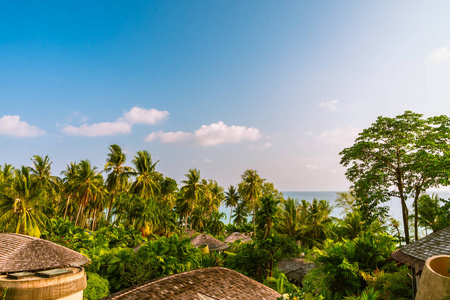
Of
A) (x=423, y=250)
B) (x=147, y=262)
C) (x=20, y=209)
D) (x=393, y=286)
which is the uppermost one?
(x=20, y=209)

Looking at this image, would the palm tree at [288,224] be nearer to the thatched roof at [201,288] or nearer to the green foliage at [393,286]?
the green foliage at [393,286]

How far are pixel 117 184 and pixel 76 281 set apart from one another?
98.9 feet

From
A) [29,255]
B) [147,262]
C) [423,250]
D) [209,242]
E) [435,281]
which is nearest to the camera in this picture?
[435,281]

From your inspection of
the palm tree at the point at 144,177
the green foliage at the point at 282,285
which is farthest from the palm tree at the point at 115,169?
the green foliage at the point at 282,285

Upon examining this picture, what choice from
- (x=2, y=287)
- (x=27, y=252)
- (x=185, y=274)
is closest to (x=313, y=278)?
(x=185, y=274)

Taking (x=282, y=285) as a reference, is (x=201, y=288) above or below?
above

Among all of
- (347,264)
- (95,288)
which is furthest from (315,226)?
(95,288)

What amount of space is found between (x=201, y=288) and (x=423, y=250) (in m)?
8.16

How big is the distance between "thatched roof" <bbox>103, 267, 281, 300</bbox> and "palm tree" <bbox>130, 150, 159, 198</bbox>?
29.0m

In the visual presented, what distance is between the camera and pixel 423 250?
380 inches

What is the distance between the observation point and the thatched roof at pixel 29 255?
1165 centimetres

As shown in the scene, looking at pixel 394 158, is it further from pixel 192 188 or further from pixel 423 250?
pixel 192 188

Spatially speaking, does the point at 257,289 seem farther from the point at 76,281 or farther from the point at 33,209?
the point at 33,209

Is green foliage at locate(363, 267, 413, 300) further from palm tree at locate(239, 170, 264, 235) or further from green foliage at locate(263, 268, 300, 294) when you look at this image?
palm tree at locate(239, 170, 264, 235)
